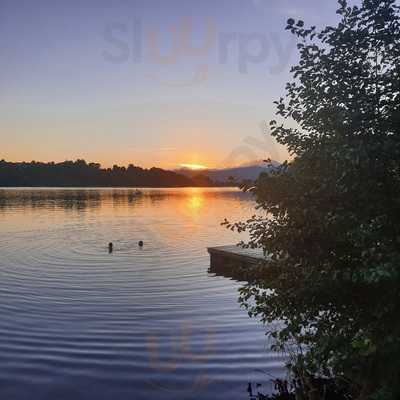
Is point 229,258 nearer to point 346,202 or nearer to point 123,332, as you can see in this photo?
point 123,332

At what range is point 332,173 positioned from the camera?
29.3ft

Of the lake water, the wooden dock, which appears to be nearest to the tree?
the lake water

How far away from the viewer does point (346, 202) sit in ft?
28.6

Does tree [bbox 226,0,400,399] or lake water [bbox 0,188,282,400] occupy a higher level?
tree [bbox 226,0,400,399]

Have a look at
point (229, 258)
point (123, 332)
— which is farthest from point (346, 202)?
→ point (229, 258)

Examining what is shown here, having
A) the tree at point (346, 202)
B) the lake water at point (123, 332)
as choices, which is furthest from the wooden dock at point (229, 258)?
the tree at point (346, 202)

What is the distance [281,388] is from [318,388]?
1.38 metres

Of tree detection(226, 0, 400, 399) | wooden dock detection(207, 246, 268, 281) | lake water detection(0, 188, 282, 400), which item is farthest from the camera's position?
wooden dock detection(207, 246, 268, 281)

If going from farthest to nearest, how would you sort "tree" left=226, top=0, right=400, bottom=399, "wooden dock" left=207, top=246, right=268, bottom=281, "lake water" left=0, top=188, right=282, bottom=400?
"wooden dock" left=207, top=246, right=268, bottom=281 → "lake water" left=0, top=188, right=282, bottom=400 → "tree" left=226, top=0, right=400, bottom=399

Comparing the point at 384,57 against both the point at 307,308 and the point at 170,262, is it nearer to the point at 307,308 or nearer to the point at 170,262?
the point at 307,308

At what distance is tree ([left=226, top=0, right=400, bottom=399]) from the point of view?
27.1ft

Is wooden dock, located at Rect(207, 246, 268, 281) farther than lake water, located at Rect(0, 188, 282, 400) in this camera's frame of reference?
Yes

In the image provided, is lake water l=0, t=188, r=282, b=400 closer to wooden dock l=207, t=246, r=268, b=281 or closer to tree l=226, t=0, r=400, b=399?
wooden dock l=207, t=246, r=268, b=281

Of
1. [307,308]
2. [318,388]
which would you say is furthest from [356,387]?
[307,308]
